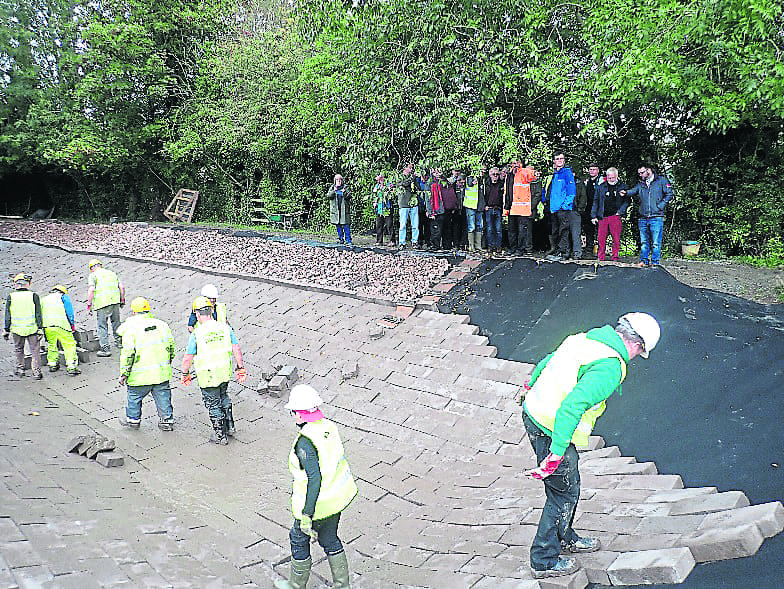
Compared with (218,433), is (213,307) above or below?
above

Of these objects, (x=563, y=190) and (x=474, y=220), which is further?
(x=474, y=220)

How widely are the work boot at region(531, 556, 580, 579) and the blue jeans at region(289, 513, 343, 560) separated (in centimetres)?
144

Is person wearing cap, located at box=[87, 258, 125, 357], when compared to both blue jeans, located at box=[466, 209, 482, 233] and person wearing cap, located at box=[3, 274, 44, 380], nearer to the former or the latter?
person wearing cap, located at box=[3, 274, 44, 380]

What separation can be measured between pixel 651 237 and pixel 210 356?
28.8 ft

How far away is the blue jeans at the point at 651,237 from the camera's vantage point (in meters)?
12.1

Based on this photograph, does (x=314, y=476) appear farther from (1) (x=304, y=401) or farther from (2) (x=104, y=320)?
(2) (x=104, y=320)

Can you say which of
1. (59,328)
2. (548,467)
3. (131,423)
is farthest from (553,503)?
(59,328)

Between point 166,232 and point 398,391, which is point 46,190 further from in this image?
point 398,391

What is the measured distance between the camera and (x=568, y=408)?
4070 millimetres

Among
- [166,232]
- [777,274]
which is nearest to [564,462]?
[777,274]

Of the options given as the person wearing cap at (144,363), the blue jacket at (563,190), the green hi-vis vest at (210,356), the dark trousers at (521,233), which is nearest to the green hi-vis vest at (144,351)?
the person wearing cap at (144,363)

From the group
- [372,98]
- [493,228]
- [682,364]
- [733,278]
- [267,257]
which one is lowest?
[682,364]

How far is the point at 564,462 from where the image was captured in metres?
4.30

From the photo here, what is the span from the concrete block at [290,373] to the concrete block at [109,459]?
276 centimetres
